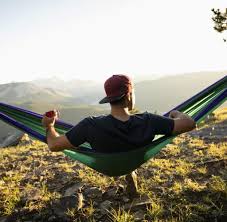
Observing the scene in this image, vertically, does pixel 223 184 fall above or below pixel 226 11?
below

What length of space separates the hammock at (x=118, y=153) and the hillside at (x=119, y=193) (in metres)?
0.78

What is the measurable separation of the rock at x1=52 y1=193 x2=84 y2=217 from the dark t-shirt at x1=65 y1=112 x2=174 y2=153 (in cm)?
168

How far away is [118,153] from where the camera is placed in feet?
12.8

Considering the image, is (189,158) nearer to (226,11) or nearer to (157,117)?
(157,117)

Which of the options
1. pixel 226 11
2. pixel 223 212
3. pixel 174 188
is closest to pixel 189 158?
pixel 174 188

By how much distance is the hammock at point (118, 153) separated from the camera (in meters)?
4.04

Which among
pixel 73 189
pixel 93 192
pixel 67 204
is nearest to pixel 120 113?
pixel 67 204

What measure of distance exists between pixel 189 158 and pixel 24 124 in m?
3.94

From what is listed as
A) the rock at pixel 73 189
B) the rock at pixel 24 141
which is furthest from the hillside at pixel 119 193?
the rock at pixel 24 141

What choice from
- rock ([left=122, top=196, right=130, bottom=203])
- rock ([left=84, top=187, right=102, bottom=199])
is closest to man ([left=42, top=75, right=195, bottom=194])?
rock ([left=122, top=196, right=130, bottom=203])

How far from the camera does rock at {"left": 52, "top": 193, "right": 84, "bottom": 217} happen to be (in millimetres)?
5099

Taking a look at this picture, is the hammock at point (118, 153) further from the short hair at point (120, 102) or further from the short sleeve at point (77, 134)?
the short hair at point (120, 102)

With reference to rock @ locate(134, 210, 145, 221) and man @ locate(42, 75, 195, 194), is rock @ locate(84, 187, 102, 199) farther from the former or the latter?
man @ locate(42, 75, 195, 194)

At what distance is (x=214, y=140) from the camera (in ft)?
31.2
